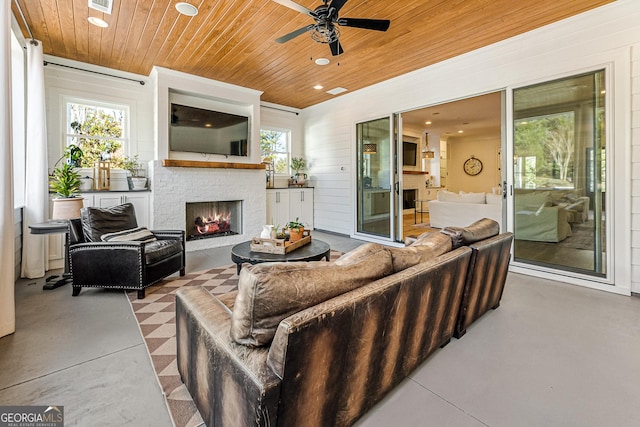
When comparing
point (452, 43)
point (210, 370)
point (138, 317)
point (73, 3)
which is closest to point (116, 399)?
point (210, 370)

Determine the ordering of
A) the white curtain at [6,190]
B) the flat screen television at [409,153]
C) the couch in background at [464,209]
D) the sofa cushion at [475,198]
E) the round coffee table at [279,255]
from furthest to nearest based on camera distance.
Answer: the flat screen television at [409,153], the sofa cushion at [475,198], the couch in background at [464,209], the round coffee table at [279,255], the white curtain at [6,190]

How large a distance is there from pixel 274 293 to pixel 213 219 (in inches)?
197

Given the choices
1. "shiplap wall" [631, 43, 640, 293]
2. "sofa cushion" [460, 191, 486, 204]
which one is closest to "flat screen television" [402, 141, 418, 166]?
"sofa cushion" [460, 191, 486, 204]

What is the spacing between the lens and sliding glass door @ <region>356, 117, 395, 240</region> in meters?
5.44

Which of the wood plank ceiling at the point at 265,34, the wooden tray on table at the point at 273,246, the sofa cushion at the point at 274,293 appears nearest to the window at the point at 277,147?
the wood plank ceiling at the point at 265,34

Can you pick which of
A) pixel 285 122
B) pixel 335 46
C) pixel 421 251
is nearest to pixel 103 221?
pixel 335 46

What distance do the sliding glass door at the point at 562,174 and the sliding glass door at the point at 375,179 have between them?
2064mm

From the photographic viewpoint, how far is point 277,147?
6.94 meters

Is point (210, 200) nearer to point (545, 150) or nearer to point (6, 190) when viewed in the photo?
point (6, 190)

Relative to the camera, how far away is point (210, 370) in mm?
1211

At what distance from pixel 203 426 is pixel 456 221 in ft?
20.6

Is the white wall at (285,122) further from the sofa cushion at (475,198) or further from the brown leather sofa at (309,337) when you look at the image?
the brown leather sofa at (309,337)

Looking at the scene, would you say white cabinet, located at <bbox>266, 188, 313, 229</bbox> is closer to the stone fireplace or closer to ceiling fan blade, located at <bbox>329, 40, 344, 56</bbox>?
the stone fireplace

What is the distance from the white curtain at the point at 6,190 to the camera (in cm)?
218
